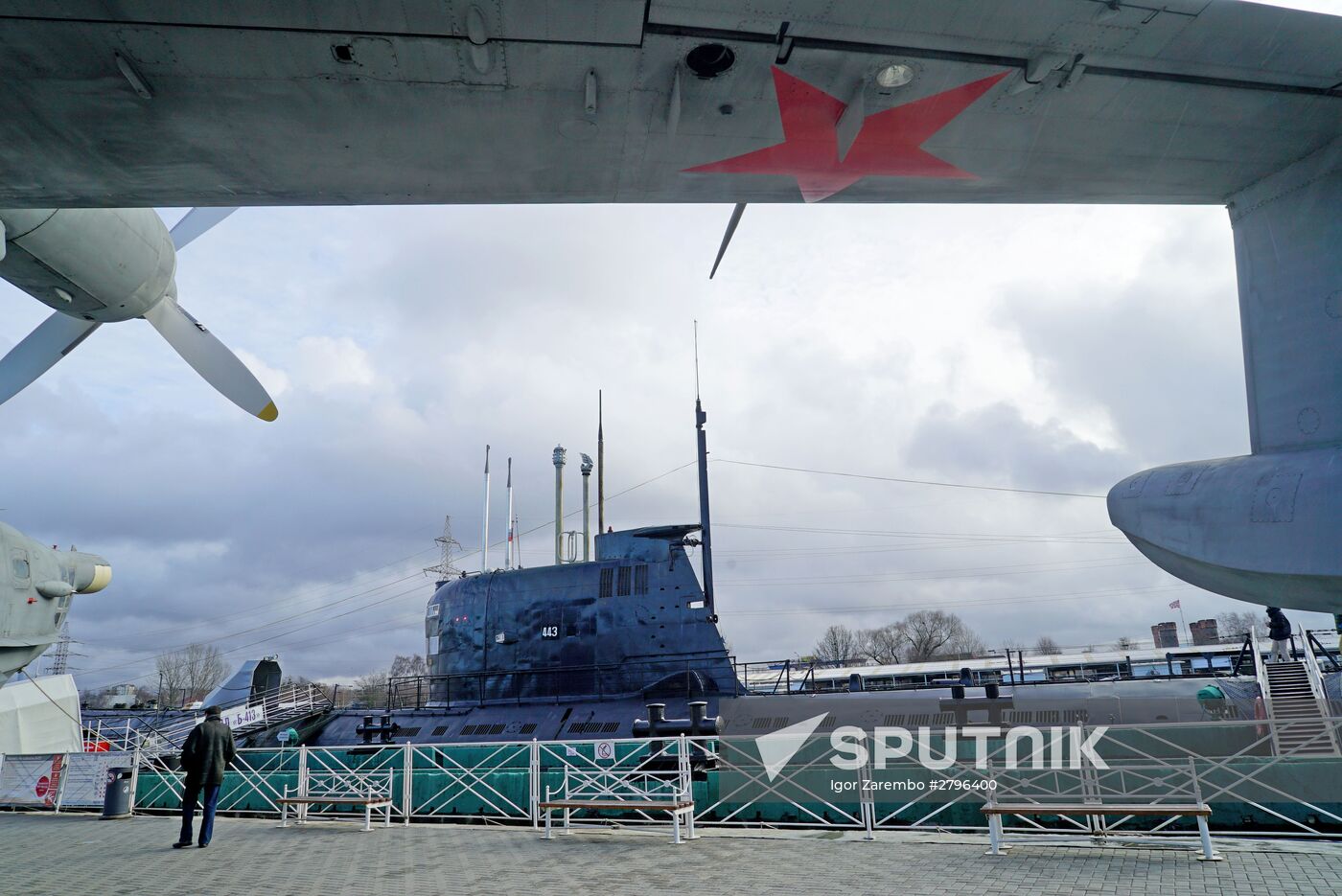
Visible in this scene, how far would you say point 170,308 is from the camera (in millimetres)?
8898

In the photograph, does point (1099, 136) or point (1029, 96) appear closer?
point (1029, 96)

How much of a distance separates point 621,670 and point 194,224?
42.9 ft

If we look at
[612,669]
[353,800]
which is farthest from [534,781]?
[612,669]

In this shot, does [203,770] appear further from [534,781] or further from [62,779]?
[62,779]

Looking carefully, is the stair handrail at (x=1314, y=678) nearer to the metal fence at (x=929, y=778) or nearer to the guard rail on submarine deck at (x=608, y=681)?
the metal fence at (x=929, y=778)

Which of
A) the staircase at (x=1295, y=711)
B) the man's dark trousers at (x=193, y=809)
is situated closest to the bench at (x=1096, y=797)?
the staircase at (x=1295, y=711)

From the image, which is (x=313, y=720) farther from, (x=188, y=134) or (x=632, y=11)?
(x=632, y=11)

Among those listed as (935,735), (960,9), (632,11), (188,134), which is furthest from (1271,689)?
(188,134)

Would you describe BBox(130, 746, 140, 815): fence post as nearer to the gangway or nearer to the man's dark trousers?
the man's dark trousers

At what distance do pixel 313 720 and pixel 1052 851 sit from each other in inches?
922

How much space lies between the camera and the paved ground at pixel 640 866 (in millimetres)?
6727

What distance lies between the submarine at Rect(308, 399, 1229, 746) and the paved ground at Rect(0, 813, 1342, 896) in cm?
808

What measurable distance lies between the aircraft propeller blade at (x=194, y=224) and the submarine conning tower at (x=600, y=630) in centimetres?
1218

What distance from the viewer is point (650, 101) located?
5.08 meters
